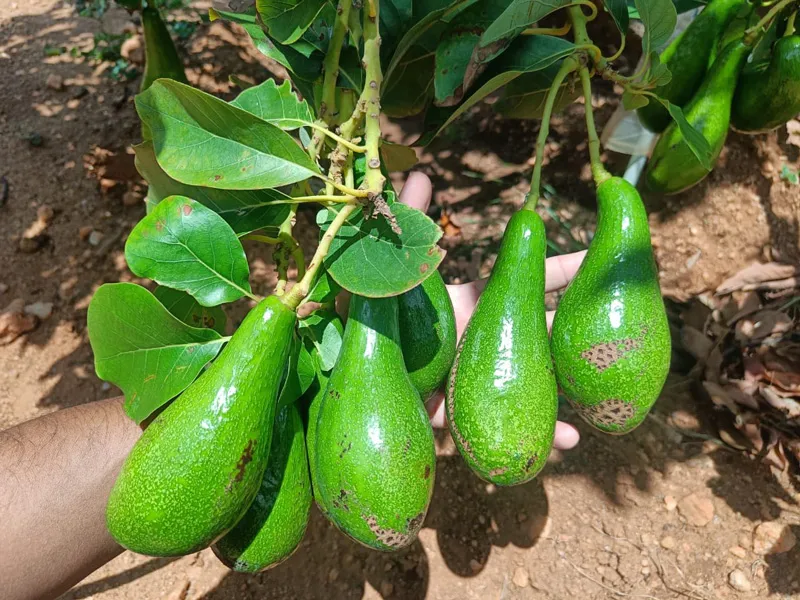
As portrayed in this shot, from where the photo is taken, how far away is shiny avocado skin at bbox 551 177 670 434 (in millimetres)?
1396

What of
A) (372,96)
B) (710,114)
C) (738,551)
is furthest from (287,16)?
(738,551)

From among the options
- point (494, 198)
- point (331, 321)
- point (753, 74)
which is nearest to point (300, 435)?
point (331, 321)

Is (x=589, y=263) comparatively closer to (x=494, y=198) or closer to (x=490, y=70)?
(x=490, y=70)

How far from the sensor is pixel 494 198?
3328 mm

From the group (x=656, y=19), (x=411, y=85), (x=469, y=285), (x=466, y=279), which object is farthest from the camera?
(x=466, y=279)

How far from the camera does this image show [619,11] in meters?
1.58

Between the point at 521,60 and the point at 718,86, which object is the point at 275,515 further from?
the point at 718,86

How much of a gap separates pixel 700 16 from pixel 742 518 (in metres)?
2.01

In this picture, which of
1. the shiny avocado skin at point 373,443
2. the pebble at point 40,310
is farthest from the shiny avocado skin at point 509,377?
the pebble at point 40,310

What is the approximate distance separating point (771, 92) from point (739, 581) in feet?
6.06

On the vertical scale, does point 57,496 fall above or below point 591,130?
below

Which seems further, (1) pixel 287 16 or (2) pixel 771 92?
(2) pixel 771 92

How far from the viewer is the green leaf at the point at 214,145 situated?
1.11 meters

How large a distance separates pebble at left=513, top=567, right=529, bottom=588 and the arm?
1530 mm
